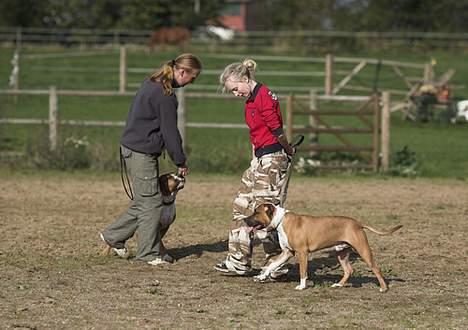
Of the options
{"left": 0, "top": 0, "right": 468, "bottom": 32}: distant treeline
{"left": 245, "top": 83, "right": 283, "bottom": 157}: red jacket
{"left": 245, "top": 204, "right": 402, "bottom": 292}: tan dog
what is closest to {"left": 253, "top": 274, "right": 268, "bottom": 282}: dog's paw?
{"left": 245, "top": 204, "right": 402, "bottom": 292}: tan dog

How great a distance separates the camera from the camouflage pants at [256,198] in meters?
8.95

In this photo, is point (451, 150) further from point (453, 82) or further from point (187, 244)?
point (453, 82)

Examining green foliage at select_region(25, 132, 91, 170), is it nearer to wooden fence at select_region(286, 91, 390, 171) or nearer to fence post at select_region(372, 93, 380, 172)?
wooden fence at select_region(286, 91, 390, 171)

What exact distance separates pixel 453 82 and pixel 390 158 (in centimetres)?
1619

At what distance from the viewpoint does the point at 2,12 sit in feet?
165

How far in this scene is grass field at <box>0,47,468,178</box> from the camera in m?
18.1

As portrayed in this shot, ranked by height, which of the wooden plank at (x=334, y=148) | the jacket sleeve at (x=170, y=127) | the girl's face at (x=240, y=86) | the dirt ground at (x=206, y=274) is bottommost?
the dirt ground at (x=206, y=274)

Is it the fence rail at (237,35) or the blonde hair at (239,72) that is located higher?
the fence rail at (237,35)

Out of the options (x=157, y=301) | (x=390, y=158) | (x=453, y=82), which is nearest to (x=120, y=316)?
(x=157, y=301)

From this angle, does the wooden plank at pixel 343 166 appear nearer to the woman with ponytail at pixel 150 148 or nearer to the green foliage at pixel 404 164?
the green foliage at pixel 404 164

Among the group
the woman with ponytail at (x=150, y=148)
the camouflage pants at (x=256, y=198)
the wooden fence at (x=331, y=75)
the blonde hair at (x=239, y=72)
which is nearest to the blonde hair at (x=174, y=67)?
the woman with ponytail at (x=150, y=148)

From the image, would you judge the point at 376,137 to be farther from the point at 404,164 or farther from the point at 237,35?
the point at 237,35

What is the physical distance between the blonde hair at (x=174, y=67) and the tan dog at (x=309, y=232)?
1.43 meters

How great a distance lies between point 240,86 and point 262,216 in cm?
103
